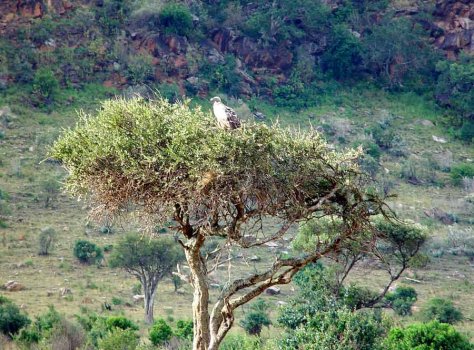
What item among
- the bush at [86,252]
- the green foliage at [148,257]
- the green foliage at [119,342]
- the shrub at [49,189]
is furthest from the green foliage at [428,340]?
the shrub at [49,189]

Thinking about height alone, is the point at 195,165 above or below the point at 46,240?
above

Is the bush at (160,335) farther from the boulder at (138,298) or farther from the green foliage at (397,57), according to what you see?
the green foliage at (397,57)

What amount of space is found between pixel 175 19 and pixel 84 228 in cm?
2279

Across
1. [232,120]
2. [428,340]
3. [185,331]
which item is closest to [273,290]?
[185,331]

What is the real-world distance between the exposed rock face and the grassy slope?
11350 mm

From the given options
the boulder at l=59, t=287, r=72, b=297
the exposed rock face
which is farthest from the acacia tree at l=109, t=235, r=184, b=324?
the exposed rock face

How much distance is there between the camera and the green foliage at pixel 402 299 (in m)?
30.7

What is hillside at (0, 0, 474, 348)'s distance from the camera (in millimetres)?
34125

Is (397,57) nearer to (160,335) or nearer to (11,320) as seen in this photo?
(160,335)

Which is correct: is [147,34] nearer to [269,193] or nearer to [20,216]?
[20,216]

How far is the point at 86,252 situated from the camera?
34219mm

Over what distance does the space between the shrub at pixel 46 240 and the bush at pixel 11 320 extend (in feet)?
28.8

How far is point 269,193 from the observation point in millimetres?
11977

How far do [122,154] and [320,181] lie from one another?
9.05 ft
